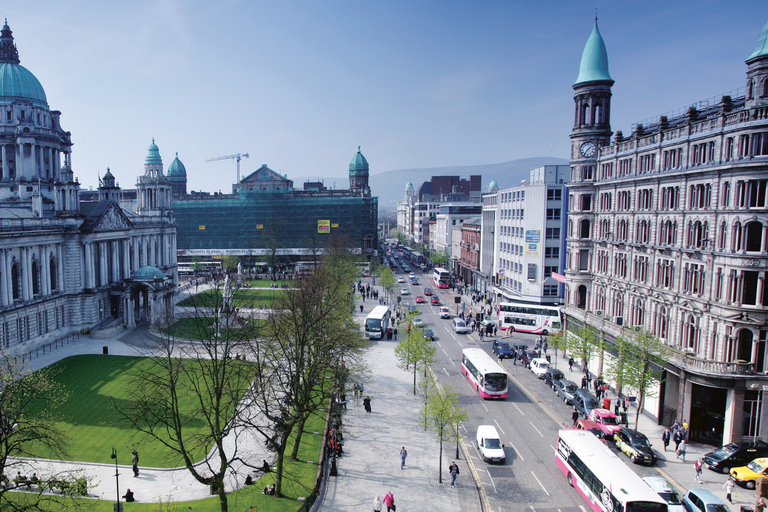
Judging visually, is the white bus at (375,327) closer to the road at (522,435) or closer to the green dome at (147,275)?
the road at (522,435)

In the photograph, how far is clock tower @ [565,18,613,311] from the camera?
52625mm

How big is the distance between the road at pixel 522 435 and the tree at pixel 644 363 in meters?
5.18

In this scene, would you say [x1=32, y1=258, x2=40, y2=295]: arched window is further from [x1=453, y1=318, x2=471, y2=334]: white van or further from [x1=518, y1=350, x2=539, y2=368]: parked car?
[x1=518, y1=350, x2=539, y2=368]: parked car

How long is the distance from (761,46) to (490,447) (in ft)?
104

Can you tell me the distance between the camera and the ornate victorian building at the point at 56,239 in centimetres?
5681

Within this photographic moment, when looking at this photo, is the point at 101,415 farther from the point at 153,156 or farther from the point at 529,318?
the point at 153,156

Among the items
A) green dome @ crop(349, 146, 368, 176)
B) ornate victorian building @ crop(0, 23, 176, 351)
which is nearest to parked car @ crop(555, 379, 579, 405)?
ornate victorian building @ crop(0, 23, 176, 351)

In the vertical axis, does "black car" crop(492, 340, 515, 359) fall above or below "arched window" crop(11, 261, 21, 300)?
below

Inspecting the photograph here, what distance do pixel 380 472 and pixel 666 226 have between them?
98.0 feet

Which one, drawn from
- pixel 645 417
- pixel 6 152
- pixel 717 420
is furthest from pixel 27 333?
pixel 717 420

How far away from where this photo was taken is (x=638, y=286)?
4466cm

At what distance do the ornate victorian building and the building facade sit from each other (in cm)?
5427

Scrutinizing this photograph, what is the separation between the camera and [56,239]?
206 ft

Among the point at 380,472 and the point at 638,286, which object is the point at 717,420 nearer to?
the point at 638,286
